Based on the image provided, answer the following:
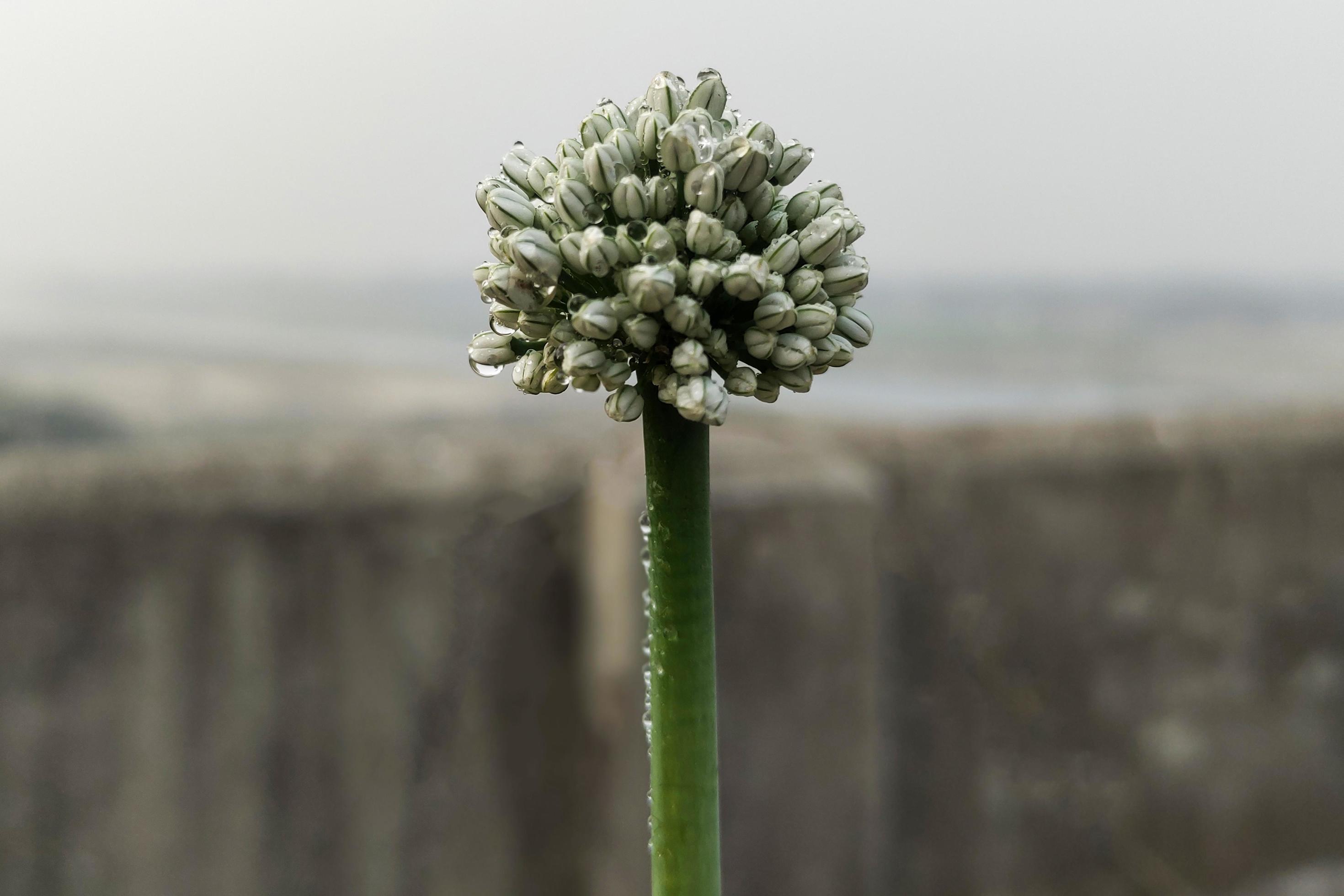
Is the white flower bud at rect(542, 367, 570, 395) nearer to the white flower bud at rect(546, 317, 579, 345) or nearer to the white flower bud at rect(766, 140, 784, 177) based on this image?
the white flower bud at rect(546, 317, 579, 345)

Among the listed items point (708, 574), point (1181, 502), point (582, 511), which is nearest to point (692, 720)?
point (708, 574)

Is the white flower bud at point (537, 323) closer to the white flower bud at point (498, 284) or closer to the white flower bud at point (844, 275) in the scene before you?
the white flower bud at point (498, 284)

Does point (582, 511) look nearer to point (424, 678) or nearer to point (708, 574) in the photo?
point (424, 678)

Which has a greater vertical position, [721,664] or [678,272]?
[678,272]

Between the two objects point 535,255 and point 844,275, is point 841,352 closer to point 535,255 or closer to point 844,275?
point 844,275

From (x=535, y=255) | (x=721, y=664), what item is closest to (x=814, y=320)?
(x=535, y=255)
